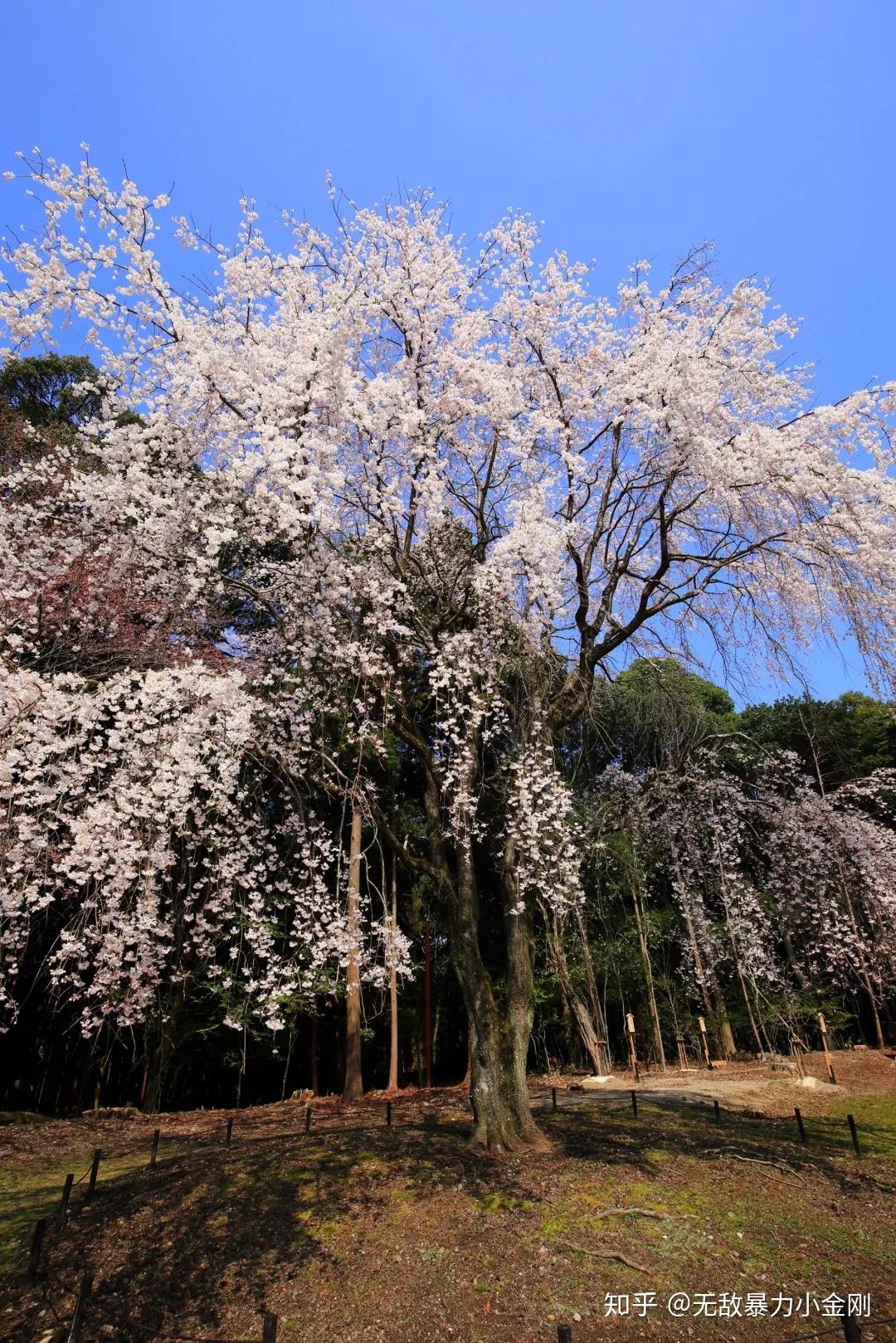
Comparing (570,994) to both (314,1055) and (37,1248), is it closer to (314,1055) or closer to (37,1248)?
(314,1055)

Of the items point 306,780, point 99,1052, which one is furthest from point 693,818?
point 99,1052

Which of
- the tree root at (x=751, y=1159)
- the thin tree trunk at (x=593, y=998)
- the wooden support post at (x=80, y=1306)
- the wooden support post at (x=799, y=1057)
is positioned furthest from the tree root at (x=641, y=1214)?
the thin tree trunk at (x=593, y=998)

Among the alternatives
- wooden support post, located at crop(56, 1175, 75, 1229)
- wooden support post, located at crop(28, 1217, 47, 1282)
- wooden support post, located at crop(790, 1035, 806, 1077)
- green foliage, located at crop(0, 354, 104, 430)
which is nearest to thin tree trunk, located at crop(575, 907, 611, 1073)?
wooden support post, located at crop(790, 1035, 806, 1077)

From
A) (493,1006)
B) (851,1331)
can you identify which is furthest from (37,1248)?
(851,1331)

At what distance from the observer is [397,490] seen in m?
7.18

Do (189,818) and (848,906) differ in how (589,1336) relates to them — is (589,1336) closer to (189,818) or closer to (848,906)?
(189,818)

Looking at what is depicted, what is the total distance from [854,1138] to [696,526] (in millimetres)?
6415

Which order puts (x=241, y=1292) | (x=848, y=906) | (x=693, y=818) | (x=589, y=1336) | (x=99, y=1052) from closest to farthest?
(x=589, y=1336), (x=241, y=1292), (x=99, y=1052), (x=848, y=906), (x=693, y=818)

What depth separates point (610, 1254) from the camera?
477 cm

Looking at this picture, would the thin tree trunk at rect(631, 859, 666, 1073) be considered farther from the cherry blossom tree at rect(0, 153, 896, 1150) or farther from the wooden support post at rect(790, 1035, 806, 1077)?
the cherry blossom tree at rect(0, 153, 896, 1150)

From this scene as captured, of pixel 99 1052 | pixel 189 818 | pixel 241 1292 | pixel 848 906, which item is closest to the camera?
pixel 241 1292

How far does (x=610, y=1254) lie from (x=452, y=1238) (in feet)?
3.55

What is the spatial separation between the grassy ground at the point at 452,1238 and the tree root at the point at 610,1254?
0.02 metres

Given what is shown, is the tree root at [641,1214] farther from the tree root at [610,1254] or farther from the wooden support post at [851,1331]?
the wooden support post at [851,1331]
